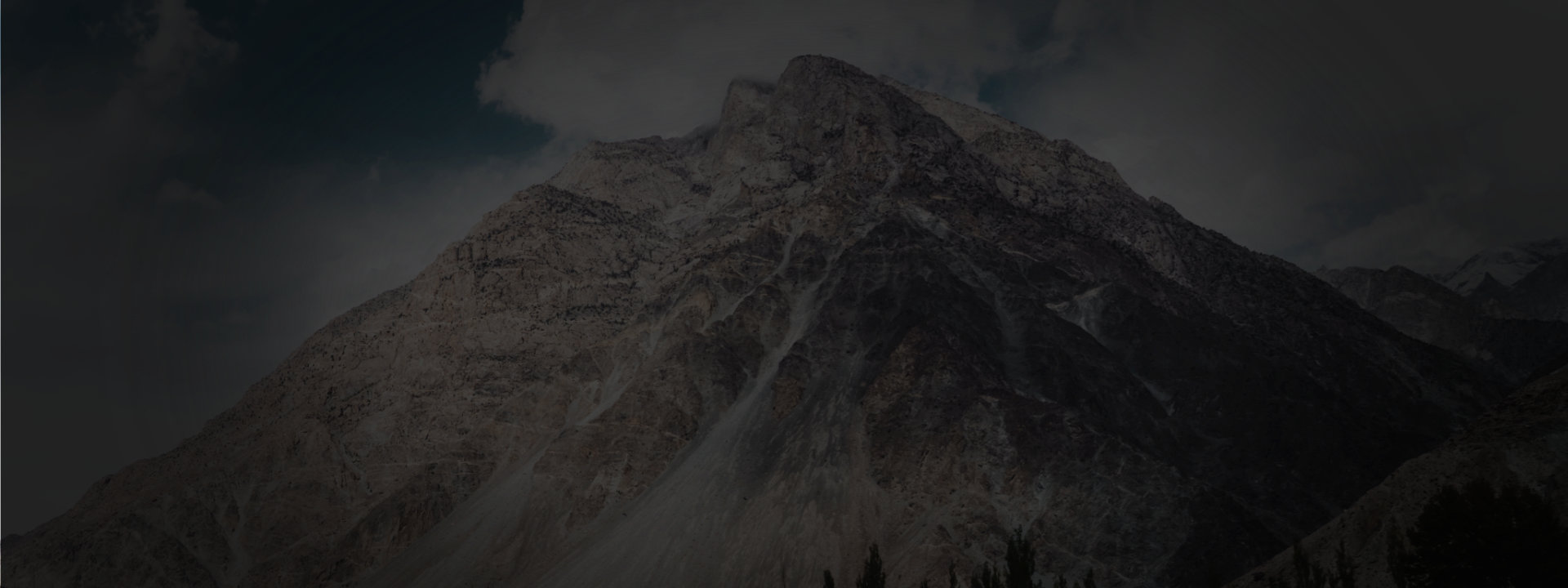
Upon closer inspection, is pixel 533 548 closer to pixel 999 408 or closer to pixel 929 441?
pixel 929 441

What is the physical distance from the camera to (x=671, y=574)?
11850 centimetres

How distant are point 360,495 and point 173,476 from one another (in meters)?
43.9

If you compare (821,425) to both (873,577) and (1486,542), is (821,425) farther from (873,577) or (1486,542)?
(1486,542)

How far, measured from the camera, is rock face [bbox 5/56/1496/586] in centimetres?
11612

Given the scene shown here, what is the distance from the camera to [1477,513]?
1735 inches

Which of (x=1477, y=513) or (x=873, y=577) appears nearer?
(x=1477, y=513)

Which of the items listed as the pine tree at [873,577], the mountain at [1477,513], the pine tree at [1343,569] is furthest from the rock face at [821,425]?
the pine tree at [1343,569]

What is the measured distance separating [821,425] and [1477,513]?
319 feet

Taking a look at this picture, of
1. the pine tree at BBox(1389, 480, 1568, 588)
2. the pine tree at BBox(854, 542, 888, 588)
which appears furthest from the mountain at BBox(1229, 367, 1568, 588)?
the pine tree at BBox(854, 542, 888, 588)

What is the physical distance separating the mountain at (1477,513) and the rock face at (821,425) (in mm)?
45349

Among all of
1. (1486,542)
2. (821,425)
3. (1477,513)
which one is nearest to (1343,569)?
(1477,513)

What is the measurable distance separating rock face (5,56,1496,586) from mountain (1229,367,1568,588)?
4535 centimetres

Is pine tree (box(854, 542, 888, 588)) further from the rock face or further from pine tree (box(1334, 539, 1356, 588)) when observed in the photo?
the rock face

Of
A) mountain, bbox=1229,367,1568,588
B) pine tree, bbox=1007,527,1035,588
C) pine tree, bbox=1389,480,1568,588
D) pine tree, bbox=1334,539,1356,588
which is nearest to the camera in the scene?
pine tree, bbox=1389,480,1568,588
